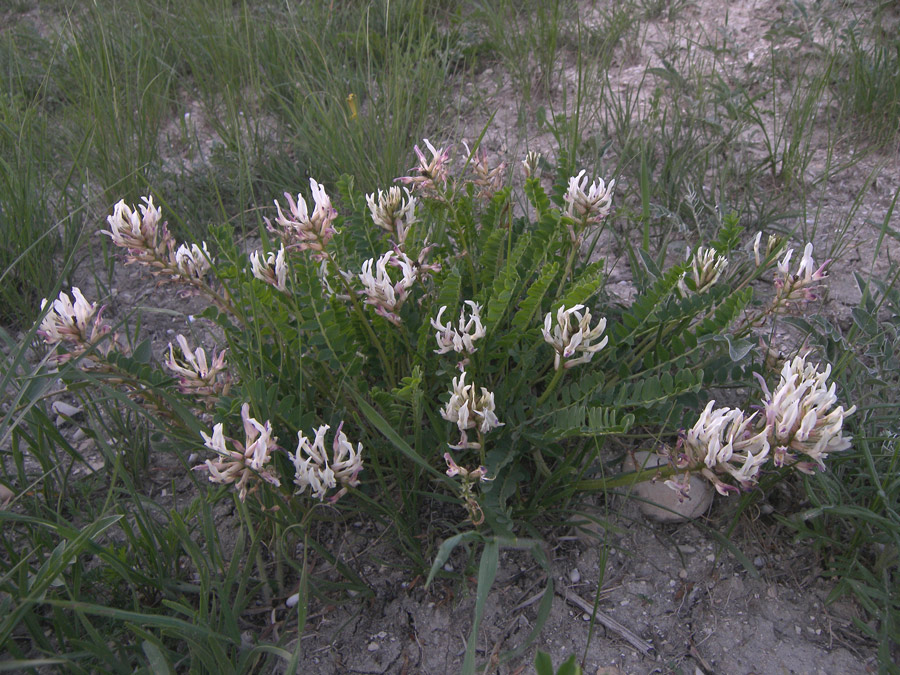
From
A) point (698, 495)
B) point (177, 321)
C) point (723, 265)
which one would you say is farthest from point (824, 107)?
point (177, 321)

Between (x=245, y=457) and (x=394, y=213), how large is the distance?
718mm

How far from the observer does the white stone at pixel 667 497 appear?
5.69 ft

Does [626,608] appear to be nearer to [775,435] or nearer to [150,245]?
[775,435]

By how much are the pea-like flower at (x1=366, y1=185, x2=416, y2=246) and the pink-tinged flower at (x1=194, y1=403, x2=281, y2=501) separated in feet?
2.02

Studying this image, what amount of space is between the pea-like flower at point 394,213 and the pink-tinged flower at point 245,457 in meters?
0.61

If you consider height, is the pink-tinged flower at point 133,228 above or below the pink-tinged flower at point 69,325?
above

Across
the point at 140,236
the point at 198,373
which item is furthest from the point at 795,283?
the point at 140,236

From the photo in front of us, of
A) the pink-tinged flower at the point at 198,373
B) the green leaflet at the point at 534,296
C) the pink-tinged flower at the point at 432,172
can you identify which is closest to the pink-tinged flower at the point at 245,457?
the pink-tinged flower at the point at 198,373

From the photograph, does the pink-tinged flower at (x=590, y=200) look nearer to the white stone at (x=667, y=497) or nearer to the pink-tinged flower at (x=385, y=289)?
the pink-tinged flower at (x=385, y=289)

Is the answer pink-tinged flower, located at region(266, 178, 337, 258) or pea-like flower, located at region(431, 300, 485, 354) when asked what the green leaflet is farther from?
pink-tinged flower, located at region(266, 178, 337, 258)

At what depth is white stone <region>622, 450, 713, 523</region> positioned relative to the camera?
5.69 ft

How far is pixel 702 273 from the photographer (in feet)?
5.45

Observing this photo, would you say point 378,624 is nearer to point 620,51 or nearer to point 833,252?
point 833,252

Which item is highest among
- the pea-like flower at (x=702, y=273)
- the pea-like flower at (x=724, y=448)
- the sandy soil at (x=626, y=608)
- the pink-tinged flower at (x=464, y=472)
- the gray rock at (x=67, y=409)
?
the pea-like flower at (x=702, y=273)
